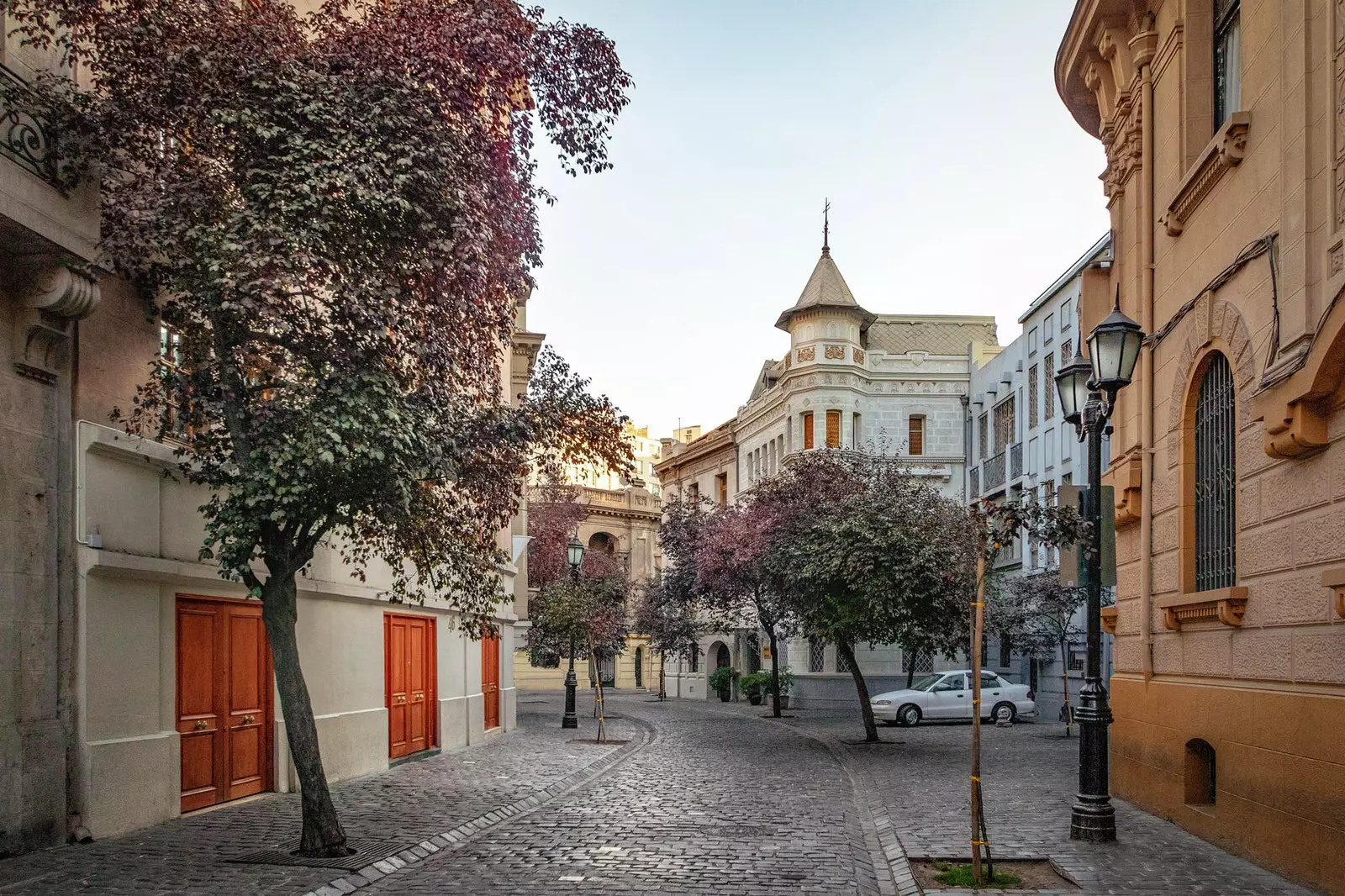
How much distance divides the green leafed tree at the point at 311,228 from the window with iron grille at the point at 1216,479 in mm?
5953

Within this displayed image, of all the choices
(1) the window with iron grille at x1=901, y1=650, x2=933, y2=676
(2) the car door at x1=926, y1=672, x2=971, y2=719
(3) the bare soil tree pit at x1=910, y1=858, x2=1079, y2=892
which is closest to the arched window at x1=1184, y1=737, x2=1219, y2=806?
(3) the bare soil tree pit at x1=910, y1=858, x2=1079, y2=892

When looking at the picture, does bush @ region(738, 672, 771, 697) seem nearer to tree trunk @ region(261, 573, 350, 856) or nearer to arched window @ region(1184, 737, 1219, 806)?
arched window @ region(1184, 737, 1219, 806)

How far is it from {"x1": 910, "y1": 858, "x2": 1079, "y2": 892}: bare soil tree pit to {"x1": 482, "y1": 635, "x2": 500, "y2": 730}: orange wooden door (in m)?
16.8

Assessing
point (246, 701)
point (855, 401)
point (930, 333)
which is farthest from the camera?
point (930, 333)

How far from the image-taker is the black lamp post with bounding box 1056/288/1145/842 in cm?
1129

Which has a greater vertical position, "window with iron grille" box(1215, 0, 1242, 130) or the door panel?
"window with iron grille" box(1215, 0, 1242, 130)

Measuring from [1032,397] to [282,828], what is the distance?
95.0 feet

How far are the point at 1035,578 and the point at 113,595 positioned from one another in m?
25.2

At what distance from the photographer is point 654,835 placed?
480 inches

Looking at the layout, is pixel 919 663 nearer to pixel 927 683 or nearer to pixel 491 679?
pixel 927 683

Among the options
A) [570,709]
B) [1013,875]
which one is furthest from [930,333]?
[1013,875]

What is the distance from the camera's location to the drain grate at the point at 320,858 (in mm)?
10203

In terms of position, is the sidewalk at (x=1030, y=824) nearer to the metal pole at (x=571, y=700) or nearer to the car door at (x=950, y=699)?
the metal pole at (x=571, y=700)

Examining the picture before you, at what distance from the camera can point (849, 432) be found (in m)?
44.0
